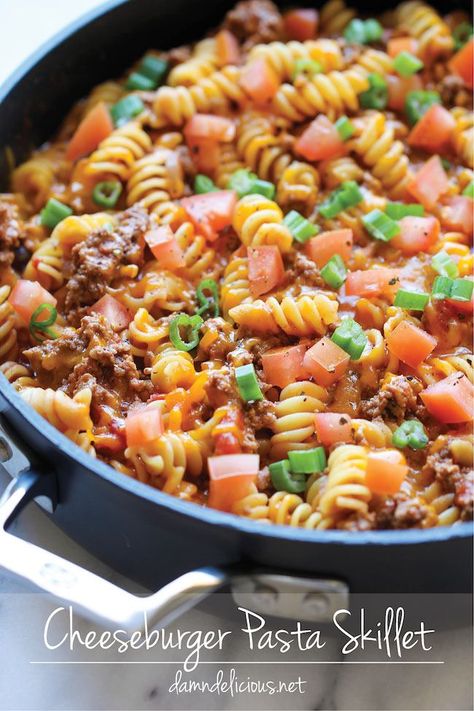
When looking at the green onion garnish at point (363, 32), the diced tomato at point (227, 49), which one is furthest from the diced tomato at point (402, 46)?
the diced tomato at point (227, 49)

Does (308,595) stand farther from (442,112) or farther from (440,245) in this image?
(442,112)

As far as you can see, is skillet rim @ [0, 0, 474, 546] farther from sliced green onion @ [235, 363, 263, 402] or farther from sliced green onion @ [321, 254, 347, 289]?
sliced green onion @ [321, 254, 347, 289]

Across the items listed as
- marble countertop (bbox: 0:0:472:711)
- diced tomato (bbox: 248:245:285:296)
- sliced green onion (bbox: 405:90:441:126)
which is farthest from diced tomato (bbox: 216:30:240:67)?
marble countertop (bbox: 0:0:472:711)

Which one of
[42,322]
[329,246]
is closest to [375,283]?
[329,246]

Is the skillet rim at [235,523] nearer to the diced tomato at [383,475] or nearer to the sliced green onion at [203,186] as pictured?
the diced tomato at [383,475]

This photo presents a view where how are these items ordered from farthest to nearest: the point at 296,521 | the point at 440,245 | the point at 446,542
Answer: the point at 440,245, the point at 296,521, the point at 446,542

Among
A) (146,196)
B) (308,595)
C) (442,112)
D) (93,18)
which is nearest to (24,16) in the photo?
(93,18)

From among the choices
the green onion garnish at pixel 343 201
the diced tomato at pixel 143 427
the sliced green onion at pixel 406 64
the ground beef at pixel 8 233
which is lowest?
the green onion garnish at pixel 343 201
